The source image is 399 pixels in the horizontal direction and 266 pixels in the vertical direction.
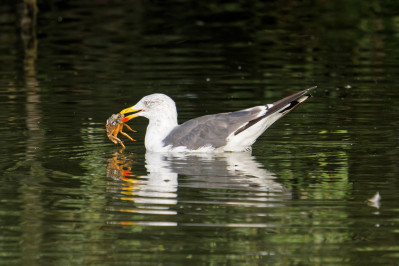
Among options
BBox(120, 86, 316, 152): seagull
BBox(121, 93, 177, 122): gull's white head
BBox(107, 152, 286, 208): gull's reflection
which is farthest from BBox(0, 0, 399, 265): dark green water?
BBox(121, 93, 177, 122): gull's white head

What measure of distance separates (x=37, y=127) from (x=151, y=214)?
5.12m

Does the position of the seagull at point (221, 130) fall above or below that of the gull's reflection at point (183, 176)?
above

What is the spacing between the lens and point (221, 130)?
37.6 feet

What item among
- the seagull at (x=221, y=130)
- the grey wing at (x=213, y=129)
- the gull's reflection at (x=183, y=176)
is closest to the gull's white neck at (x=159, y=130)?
the seagull at (x=221, y=130)

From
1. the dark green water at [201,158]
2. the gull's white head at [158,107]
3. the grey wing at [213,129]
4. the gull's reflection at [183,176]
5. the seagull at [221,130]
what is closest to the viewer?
the dark green water at [201,158]

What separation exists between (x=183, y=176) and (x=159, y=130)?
1893 mm

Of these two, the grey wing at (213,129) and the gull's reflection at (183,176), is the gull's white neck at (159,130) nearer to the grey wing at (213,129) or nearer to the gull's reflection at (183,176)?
the gull's reflection at (183,176)

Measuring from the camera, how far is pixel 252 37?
2409 centimetres

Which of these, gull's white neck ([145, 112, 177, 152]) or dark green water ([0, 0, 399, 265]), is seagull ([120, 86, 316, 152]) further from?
dark green water ([0, 0, 399, 265])

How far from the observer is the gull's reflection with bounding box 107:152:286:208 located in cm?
938

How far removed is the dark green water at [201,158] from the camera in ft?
25.1

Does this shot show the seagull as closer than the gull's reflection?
No

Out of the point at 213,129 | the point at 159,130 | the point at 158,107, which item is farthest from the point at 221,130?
the point at 158,107

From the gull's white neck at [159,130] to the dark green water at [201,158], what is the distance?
209mm
